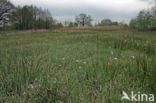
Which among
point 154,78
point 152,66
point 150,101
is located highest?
point 152,66

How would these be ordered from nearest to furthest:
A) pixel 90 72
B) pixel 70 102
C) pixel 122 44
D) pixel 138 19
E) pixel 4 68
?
pixel 70 102 < pixel 4 68 < pixel 90 72 < pixel 122 44 < pixel 138 19

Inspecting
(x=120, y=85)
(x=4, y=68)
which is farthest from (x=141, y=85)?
(x=4, y=68)

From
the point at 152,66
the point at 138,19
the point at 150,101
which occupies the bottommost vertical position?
the point at 150,101

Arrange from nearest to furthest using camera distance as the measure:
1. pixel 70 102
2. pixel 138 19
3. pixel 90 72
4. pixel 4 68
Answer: pixel 70 102, pixel 4 68, pixel 90 72, pixel 138 19

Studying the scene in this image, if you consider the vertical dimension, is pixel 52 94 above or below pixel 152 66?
below

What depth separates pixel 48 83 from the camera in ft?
4.21

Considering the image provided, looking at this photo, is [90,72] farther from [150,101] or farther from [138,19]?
[138,19]

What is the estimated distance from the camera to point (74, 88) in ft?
4.21

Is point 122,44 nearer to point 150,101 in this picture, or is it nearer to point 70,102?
point 150,101

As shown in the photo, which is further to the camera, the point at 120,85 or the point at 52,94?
the point at 120,85

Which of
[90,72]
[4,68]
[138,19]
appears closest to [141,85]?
[90,72]

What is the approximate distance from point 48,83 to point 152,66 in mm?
1553

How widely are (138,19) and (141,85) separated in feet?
74.4

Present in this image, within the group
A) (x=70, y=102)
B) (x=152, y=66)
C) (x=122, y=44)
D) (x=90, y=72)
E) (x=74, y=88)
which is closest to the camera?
(x=70, y=102)
